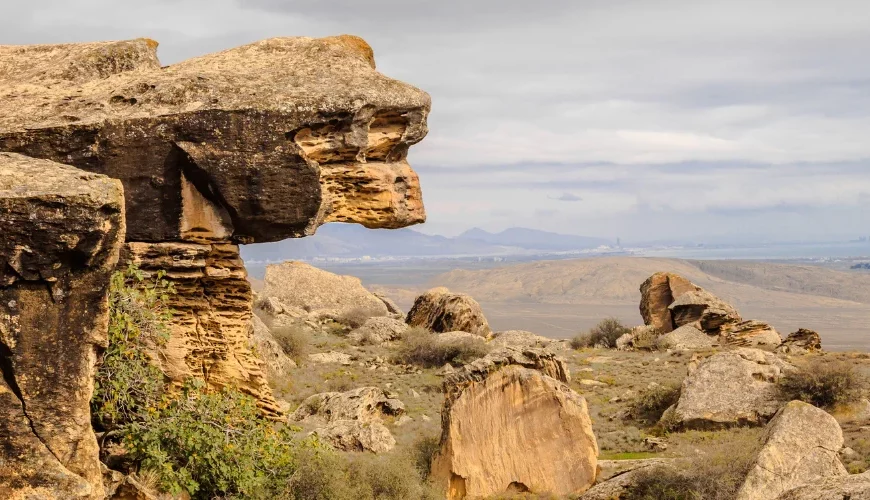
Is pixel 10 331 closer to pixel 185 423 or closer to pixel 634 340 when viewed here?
pixel 185 423

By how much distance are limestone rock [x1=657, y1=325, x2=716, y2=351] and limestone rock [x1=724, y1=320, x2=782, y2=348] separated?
894 millimetres

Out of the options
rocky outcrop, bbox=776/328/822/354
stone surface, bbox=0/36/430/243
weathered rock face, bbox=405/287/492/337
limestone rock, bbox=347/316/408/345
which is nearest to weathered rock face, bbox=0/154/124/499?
stone surface, bbox=0/36/430/243

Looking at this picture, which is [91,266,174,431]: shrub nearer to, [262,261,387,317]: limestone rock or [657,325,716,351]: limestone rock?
[657,325,716,351]: limestone rock

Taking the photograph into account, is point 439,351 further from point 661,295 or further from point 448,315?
point 661,295

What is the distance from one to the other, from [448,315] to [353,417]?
20069mm

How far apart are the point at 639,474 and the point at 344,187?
7.64 meters

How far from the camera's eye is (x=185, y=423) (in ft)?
46.5

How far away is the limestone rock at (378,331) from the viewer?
39812 millimetres

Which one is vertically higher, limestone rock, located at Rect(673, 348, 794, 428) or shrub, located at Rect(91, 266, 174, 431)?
shrub, located at Rect(91, 266, 174, 431)

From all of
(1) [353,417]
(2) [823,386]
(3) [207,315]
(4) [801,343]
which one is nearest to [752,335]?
(4) [801,343]

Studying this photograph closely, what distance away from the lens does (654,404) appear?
26344 mm

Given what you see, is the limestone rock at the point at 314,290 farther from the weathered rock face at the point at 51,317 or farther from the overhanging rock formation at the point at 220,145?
the weathered rock face at the point at 51,317

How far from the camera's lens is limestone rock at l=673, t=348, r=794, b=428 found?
919 inches

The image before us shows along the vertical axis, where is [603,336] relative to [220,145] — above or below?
below
